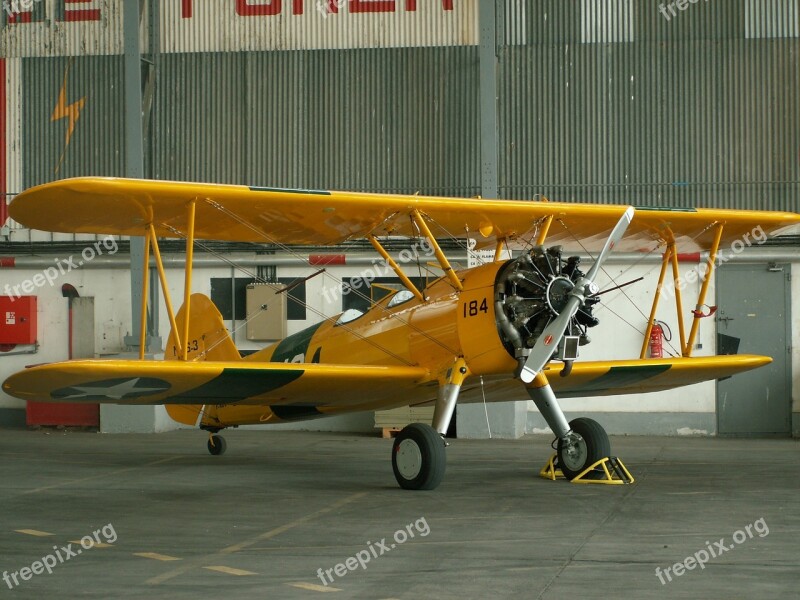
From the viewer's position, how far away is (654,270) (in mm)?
14969

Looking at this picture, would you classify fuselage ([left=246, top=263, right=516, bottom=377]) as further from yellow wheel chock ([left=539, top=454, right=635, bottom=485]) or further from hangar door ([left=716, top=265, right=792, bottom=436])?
hangar door ([left=716, top=265, right=792, bottom=436])

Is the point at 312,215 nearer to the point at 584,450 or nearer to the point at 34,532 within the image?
the point at 584,450

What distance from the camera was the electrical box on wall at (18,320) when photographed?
52.7 ft

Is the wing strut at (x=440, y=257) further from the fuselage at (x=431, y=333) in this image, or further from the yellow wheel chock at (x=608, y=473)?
the yellow wheel chock at (x=608, y=473)

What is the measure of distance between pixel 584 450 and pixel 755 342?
21.7 feet

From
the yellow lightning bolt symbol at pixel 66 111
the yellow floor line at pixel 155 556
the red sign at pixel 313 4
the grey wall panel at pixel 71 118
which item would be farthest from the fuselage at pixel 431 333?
the yellow lightning bolt symbol at pixel 66 111

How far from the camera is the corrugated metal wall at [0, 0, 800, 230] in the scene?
15406 millimetres

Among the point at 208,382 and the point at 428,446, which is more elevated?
the point at 208,382

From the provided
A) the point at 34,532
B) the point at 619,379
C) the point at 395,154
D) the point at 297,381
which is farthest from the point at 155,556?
the point at 395,154

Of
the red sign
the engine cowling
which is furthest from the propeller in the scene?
the red sign

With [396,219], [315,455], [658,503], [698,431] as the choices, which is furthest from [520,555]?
[698,431]

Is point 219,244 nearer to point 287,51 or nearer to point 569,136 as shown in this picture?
point 287,51

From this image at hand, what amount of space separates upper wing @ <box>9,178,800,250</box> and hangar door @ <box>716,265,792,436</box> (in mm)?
3909

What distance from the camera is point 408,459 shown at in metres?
8.44
